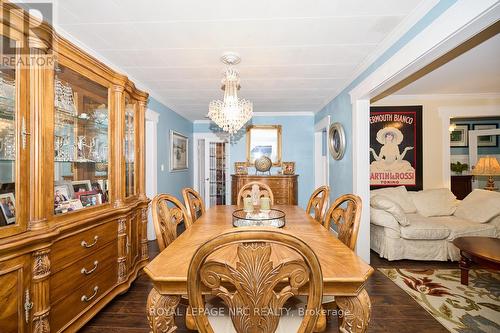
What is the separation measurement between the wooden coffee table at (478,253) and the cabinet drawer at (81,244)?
10.8 feet

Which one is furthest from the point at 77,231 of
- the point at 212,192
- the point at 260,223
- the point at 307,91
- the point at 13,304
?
the point at 212,192

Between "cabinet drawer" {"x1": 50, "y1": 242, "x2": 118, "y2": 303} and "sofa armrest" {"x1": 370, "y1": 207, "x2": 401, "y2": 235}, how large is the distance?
10.1ft

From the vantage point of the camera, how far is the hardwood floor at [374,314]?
5.95 feet

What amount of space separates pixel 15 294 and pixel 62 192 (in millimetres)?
723

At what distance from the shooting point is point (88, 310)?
1.81 metres

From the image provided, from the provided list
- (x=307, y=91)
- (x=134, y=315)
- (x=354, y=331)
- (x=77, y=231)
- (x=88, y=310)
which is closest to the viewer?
(x=354, y=331)

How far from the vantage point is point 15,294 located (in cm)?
129

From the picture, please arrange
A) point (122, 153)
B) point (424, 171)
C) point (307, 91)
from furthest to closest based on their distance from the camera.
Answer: point (424, 171), point (307, 91), point (122, 153)

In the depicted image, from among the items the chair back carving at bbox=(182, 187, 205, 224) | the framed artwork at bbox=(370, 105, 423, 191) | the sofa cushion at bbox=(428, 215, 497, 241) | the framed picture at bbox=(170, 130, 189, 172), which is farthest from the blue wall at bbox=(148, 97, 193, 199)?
the sofa cushion at bbox=(428, 215, 497, 241)

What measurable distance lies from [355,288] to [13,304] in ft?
5.83

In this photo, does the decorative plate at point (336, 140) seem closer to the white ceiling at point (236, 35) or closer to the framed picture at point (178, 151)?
the white ceiling at point (236, 35)

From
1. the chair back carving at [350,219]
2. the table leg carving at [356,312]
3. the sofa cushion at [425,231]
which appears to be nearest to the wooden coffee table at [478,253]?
the sofa cushion at [425,231]

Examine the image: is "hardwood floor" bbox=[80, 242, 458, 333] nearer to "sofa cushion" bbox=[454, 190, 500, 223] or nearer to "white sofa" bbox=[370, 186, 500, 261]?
"white sofa" bbox=[370, 186, 500, 261]

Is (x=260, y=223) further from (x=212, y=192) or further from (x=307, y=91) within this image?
(x=212, y=192)
